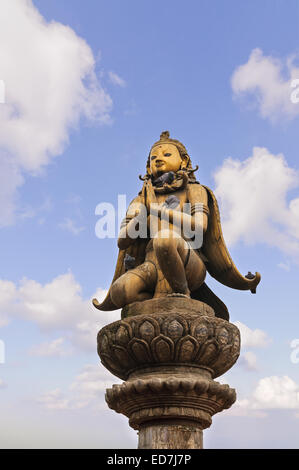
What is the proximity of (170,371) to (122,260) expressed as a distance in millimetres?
2043

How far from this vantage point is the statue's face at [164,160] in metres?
7.67

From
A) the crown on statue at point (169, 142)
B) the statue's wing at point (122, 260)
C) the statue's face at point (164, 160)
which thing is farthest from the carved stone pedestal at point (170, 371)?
the crown on statue at point (169, 142)

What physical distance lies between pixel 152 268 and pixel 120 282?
0.44m

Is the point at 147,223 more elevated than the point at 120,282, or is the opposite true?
the point at 147,223

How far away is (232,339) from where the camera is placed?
6203 millimetres

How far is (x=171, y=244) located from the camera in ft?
20.4

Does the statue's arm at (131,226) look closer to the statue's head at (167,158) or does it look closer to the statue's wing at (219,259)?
the statue's head at (167,158)
